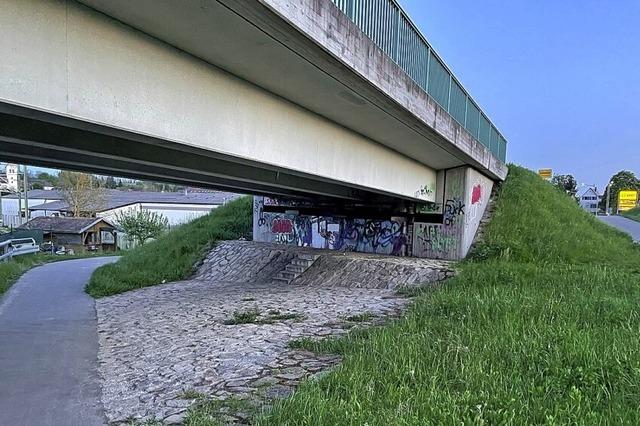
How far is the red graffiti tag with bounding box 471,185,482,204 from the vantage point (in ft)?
53.4

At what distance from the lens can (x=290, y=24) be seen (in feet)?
17.3

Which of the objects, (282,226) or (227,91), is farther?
(282,226)

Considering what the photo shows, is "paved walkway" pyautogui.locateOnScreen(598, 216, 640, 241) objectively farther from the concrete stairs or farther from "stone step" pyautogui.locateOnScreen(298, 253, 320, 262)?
the concrete stairs

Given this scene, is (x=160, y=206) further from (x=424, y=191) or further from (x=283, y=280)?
(x=424, y=191)

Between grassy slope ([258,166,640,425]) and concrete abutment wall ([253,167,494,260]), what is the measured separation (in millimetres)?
6418

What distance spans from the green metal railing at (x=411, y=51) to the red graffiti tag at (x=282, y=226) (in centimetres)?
880

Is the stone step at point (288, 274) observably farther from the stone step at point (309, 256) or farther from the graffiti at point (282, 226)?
the graffiti at point (282, 226)

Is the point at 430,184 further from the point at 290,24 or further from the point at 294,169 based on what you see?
the point at 290,24

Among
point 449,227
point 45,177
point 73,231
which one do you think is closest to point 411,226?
point 449,227

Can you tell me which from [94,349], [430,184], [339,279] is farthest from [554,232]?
[94,349]

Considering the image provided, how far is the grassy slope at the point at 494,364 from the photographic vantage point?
11.5 feet

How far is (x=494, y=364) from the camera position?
4523 mm

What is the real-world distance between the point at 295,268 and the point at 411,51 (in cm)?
844

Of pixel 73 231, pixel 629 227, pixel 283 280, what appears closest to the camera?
pixel 283 280
